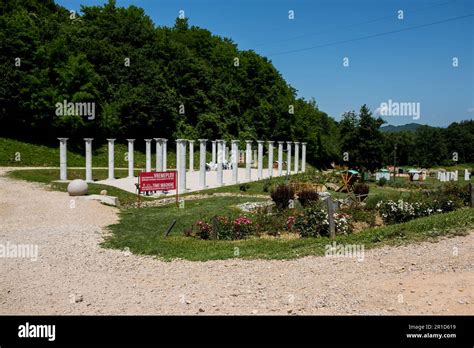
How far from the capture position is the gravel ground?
7812 mm

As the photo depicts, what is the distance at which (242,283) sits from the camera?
9.45 meters

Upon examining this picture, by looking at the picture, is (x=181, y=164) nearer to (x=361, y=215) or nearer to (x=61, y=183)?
(x=61, y=183)

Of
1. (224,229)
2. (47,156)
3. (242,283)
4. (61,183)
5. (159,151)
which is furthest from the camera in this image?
(47,156)

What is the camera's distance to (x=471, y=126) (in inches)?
4924

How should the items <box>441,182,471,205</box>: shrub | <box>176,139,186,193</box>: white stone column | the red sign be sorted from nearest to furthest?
<box>441,182,471,205</box>: shrub < the red sign < <box>176,139,186,193</box>: white stone column

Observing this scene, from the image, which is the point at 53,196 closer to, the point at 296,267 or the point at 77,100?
the point at 296,267

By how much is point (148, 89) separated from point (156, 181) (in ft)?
115

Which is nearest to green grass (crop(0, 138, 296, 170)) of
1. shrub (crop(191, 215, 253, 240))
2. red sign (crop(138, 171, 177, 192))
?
red sign (crop(138, 171, 177, 192))

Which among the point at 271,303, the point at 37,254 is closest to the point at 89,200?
the point at 37,254

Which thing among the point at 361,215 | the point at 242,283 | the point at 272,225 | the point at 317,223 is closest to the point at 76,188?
the point at 272,225

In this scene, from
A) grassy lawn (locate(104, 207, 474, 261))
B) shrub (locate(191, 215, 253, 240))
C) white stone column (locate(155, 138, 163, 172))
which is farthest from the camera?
white stone column (locate(155, 138, 163, 172))

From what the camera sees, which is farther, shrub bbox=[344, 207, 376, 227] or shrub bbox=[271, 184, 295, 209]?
shrub bbox=[271, 184, 295, 209]

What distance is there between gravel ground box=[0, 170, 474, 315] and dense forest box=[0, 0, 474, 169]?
3689 centimetres

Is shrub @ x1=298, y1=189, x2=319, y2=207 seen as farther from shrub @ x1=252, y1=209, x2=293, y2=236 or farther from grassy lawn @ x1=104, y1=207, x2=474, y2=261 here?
grassy lawn @ x1=104, y1=207, x2=474, y2=261
